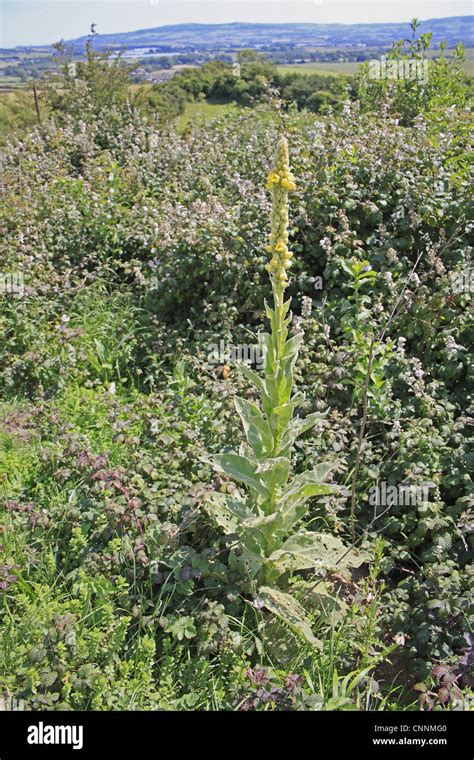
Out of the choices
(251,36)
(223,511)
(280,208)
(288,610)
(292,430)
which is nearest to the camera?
(280,208)

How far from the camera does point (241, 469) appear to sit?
3.16m

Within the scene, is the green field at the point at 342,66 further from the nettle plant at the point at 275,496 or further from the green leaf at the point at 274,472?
the green leaf at the point at 274,472

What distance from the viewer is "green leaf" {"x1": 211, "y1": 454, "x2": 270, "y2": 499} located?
3129 millimetres

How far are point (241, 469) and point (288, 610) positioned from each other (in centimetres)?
69

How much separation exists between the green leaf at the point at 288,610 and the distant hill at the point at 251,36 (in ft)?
26.5

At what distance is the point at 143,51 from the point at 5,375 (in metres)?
8.56

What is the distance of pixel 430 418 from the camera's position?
12.6 feet

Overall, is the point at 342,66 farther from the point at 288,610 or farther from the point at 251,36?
the point at 288,610

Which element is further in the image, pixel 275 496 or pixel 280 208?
pixel 275 496

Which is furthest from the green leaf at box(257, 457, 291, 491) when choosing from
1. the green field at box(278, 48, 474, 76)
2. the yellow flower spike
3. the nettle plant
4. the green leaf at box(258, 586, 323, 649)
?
the green field at box(278, 48, 474, 76)

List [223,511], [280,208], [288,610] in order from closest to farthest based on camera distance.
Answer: [280,208]
[288,610]
[223,511]

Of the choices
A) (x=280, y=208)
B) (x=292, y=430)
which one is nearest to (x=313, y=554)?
(x=292, y=430)

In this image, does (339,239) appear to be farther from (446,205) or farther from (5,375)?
(5,375)

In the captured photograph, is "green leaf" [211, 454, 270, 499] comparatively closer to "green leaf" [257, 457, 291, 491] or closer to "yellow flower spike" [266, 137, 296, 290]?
"green leaf" [257, 457, 291, 491]
